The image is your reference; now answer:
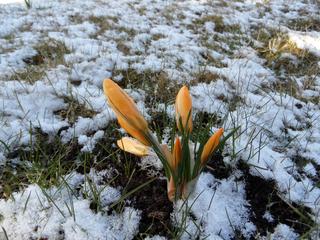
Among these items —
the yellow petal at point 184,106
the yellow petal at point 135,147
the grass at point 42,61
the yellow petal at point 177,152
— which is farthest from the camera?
Result: the grass at point 42,61

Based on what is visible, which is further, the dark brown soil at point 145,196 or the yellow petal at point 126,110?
the dark brown soil at point 145,196

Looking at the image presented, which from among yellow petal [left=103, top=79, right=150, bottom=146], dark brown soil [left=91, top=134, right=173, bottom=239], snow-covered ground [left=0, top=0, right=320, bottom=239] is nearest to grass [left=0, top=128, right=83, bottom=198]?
snow-covered ground [left=0, top=0, right=320, bottom=239]

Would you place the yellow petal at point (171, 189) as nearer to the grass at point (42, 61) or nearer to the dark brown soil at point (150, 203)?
the dark brown soil at point (150, 203)

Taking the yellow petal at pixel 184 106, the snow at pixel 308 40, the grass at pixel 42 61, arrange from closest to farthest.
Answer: the yellow petal at pixel 184 106 → the grass at pixel 42 61 → the snow at pixel 308 40

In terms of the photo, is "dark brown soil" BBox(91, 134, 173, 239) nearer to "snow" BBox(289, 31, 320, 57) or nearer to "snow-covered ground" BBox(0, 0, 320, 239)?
"snow-covered ground" BBox(0, 0, 320, 239)

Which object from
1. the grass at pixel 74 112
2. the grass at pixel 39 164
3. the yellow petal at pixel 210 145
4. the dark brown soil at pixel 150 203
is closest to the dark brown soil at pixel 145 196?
the dark brown soil at pixel 150 203

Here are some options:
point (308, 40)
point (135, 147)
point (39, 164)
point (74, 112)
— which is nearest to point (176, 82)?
point (74, 112)

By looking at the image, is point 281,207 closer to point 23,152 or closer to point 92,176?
point 92,176

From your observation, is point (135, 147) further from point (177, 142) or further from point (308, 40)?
point (308, 40)
